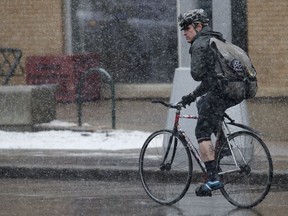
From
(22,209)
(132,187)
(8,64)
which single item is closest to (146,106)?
(8,64)

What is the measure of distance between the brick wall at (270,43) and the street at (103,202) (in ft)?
27.9

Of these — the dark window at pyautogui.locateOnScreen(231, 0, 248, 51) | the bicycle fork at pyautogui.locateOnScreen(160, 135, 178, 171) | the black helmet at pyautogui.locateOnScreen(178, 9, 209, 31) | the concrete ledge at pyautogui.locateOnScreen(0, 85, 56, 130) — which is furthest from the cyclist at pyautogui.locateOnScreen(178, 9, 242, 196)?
the dark window at pyautogui.locateOnScreen(231, 0, 248, 51)

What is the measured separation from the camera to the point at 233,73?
908 centimetres

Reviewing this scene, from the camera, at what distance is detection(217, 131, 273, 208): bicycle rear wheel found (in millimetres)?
9078

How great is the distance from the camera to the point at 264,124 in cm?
1538

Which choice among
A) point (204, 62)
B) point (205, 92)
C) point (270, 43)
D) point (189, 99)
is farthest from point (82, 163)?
point (270, 43)

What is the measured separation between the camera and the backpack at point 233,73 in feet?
29.8

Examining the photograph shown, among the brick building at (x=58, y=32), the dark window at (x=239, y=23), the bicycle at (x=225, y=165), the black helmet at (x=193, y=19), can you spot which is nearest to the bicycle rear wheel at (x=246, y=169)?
the bicycle at (x=225, y=165)

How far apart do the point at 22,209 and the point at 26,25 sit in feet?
38.5

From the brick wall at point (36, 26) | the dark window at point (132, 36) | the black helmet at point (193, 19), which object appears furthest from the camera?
the brick wall at point (36, 26)

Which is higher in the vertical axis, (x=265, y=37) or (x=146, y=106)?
(x=265, y=37)

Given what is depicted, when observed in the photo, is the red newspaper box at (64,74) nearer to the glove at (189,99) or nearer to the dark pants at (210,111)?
the glove at (189,99)

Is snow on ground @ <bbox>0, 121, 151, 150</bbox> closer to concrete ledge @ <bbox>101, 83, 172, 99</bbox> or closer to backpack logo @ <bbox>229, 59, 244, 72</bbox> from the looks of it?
backpack logo @ <bbox>229, 59, 244, 72</bbox>

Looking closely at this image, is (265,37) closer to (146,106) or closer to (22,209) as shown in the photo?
(146,106)
